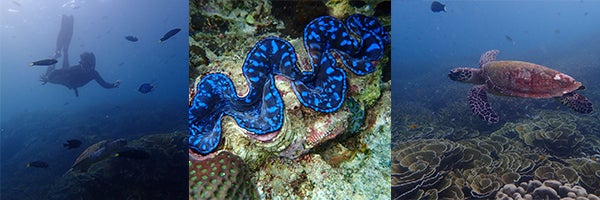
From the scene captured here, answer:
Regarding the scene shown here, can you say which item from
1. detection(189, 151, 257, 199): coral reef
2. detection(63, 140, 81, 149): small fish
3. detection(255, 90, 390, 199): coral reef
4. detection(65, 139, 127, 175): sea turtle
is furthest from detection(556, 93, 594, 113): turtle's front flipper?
detection(63, 140, 81, 149): small fish

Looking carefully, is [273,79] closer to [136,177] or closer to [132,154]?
[132,154]

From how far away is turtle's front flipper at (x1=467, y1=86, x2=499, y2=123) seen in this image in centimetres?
492

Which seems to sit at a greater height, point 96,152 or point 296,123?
point 296,123

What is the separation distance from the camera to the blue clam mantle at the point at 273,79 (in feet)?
9.67

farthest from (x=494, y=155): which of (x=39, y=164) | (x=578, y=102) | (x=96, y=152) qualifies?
(x=39, y=164)

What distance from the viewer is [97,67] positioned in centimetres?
255

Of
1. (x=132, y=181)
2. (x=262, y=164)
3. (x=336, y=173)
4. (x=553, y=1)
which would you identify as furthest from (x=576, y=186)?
(x=553, y=1)

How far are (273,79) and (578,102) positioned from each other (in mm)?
4587

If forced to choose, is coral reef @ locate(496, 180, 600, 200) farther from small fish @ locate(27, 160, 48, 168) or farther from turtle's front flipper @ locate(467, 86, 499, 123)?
small fish @ locate(27, 160, 48, 168)

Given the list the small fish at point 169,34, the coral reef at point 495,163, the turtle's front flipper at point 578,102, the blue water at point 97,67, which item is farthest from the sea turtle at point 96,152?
A: the turtle's front flipper at point 578,102

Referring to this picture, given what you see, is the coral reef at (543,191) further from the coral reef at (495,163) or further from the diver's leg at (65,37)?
the diver's leg at (65,37)

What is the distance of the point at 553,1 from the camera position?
7575cm

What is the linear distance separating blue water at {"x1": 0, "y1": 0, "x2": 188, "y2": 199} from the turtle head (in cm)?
435

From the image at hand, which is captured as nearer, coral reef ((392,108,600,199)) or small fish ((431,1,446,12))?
coral reef ((392,108,600,199))
